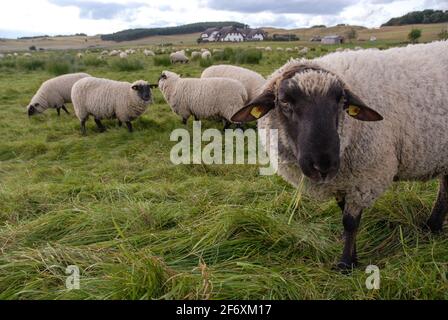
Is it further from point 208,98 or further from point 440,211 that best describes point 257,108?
point 208,98

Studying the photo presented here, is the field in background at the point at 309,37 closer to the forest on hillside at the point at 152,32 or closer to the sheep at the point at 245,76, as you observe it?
the forest on hillside at the point at 152,32

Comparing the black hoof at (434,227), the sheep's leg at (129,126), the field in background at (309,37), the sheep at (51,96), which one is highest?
the field in background at (309,37)

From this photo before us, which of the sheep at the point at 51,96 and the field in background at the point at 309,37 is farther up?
the field in background at the point at 309,37

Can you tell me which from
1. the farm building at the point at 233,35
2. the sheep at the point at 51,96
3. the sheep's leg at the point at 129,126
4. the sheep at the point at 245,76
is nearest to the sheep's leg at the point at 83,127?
the sheep's leg at the point at 129,126

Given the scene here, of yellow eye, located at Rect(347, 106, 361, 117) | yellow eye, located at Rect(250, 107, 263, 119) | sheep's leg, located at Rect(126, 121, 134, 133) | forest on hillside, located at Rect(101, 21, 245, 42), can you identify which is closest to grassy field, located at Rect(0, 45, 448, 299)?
yellow eye, located at Rect(250, 107, 263, 119)

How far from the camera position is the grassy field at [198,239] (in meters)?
2.58

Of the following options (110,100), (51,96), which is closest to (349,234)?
(110,100)

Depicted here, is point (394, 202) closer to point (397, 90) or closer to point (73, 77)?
point (397, 90)

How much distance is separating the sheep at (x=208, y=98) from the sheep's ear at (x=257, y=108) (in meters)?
5.73

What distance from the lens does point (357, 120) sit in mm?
2934

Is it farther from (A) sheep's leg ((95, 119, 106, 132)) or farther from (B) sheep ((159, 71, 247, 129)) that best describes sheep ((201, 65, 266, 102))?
(A) sheep's leg ((95, 119, 106, 132))

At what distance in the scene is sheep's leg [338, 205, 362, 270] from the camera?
10.2 ft

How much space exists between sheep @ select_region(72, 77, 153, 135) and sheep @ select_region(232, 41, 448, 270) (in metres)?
6.20

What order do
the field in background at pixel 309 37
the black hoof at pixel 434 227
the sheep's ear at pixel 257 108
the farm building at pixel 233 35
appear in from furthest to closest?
1. the farm building at pixel 233 35
2. the field in background at pixel 309 37
3. the black hoof at pixel 434 227
4. the sheep's ear at pixel 257 108
